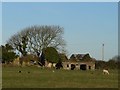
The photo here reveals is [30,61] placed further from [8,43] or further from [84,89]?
[84,89]

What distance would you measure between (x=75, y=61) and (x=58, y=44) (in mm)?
24224

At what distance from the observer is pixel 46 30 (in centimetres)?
9806

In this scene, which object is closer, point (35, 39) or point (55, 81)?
point (55, 81)

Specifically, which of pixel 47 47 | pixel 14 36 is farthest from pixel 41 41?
pixel 14 36

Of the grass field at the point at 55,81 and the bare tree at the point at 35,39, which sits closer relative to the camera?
the grass field at the point at 55,81

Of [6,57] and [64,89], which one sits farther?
[6,57]

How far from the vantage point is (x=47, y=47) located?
97875 mm

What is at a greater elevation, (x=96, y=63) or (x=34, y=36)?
(x=34, y=36)

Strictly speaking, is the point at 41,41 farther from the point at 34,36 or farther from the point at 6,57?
the point at 6,57

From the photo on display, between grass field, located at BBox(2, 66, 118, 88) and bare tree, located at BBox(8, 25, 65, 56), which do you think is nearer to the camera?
grass field, located at BBox(2, 66, 118, 88)

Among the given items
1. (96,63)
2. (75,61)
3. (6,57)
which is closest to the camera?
(6,57)

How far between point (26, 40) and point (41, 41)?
531 cm

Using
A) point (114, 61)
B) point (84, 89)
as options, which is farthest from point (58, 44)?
point (84, 89)

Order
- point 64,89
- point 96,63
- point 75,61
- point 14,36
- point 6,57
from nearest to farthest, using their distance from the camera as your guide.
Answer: point 64,89, point 6,57, point 14,36, point 96,63, point 75,61
